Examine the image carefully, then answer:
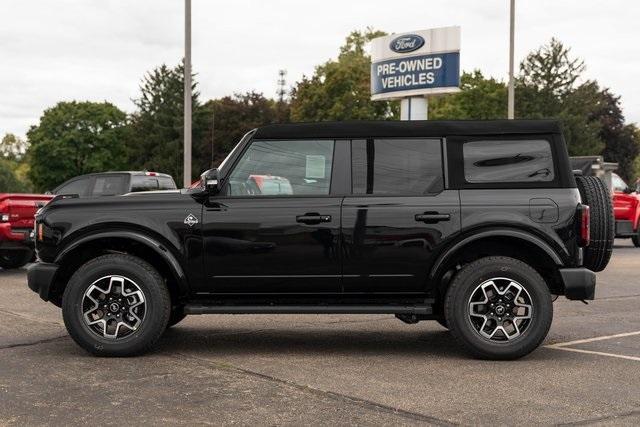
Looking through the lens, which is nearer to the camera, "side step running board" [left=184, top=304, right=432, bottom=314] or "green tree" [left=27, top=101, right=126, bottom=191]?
"side step running board" [left=184, top=304, right=432, bottom=314]

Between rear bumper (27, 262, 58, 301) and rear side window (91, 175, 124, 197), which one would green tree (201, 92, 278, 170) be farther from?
rear bumper (27, 262, 58, 301)

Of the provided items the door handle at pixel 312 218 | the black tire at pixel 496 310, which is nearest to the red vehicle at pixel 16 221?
the door handle at pixel 312 218

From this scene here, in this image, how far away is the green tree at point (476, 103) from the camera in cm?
6278

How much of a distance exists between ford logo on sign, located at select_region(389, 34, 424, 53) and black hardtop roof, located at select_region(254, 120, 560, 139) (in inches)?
971

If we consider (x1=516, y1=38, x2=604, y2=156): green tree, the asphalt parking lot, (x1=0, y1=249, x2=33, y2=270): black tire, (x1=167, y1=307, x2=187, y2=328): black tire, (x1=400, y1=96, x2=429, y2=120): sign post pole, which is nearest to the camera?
the asphalt parking lot

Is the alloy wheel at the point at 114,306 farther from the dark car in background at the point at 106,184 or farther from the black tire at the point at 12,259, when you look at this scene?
the dark car in background at the point at 106,184

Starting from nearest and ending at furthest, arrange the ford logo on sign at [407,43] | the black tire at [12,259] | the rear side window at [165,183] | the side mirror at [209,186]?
1. the side mirror at [209,186]
2. the black tire at [12,259]
3. the rear side window at [165,183]
4. the ford logo on sign at [407,43]

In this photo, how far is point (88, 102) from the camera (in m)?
83.2

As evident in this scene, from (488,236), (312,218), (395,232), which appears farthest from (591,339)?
(312,218)

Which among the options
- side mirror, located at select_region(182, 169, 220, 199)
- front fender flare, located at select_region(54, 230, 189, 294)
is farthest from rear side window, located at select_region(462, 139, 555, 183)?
front fender flare, located at select_region(54, 230, 189, 294)

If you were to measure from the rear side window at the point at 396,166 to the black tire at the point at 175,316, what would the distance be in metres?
2.01

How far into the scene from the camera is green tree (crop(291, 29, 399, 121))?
202ft

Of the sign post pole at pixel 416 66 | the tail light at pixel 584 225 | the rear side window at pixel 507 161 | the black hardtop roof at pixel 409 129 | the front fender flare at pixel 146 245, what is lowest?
the front fender flare at pixel 146 245

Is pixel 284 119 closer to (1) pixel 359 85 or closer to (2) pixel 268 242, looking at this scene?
(1) pixel 359 85
